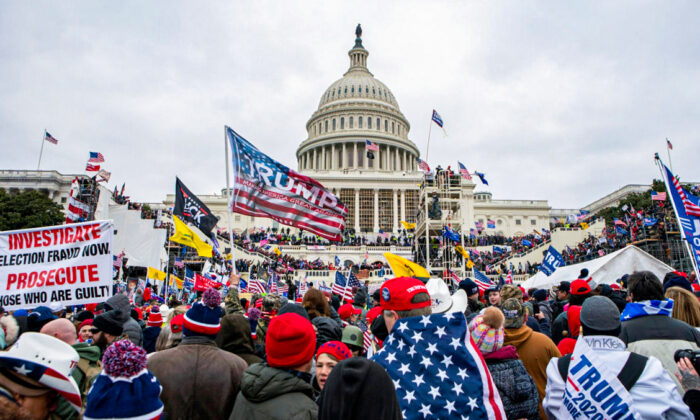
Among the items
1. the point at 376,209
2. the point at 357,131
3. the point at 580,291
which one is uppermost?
the point at 357,131

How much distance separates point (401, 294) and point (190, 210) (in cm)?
1004

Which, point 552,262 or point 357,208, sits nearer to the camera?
point 552,262

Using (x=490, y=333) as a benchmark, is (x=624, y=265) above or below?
above

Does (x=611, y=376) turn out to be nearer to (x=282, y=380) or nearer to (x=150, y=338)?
(x=282, y=380)

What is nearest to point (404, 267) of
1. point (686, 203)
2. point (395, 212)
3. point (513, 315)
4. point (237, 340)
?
point (513, 315)

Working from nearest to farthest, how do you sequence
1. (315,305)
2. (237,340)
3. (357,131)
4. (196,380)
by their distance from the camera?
(196,380) → (237,340) → (315,305) → (357,131)

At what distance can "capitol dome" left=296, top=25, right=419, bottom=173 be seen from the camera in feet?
275

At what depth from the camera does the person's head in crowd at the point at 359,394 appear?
2125 millimetres

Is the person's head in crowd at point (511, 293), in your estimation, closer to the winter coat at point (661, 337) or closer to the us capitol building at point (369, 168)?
the winter coat at point (661, 337)

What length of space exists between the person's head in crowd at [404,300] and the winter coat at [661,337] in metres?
1.81

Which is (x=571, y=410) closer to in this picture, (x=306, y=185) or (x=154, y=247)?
(x=306, y=185)

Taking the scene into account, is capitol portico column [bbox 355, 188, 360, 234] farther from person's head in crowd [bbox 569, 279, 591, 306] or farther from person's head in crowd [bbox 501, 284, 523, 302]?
person's head in crowd [bbox 501, 284, 523, 302]

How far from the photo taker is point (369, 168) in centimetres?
7975

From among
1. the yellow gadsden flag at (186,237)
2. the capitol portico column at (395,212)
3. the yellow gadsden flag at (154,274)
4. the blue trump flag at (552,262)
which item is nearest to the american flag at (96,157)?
the yellow gadsden flag at (154,274)
